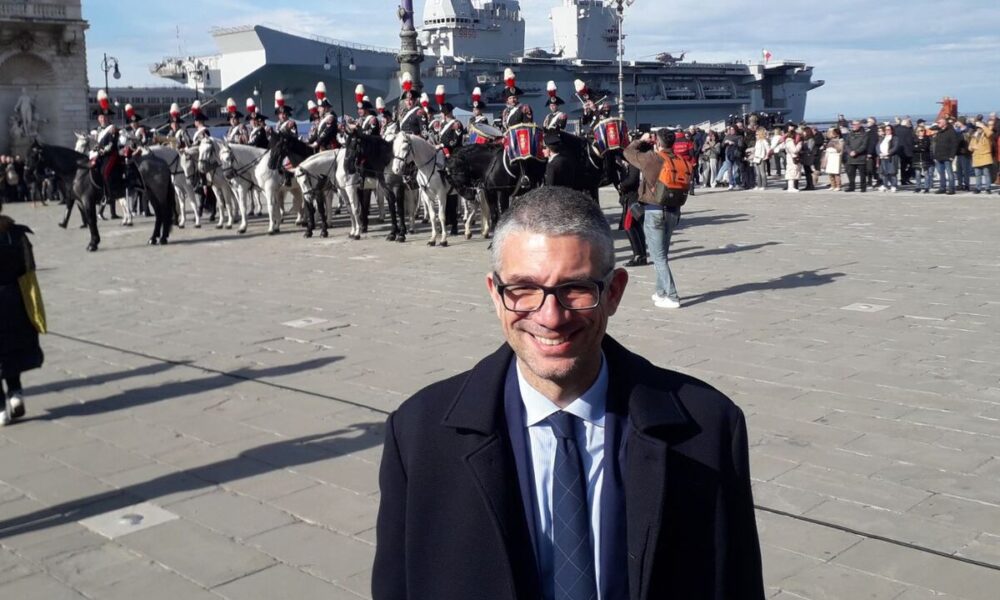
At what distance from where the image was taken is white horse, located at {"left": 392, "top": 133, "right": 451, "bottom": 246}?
1656 centimetres

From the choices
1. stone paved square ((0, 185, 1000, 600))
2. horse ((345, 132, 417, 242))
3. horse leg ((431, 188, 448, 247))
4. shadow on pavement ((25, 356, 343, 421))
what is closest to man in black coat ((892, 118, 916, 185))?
stone paved square ((0, 185, 1000, 600))

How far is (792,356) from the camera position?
8141 millimetres

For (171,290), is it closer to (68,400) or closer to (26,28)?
(68,400)

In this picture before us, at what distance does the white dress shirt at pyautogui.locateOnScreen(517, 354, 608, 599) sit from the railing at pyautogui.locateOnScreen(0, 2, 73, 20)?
40.4 m

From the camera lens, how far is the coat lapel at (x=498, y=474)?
1.95m

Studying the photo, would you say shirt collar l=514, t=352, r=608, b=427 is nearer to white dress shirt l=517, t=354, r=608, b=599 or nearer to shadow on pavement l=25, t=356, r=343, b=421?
white dress shirt l=517, t=354, r=608, b=599

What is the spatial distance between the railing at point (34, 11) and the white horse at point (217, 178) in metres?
20.1

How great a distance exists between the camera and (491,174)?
16312mm

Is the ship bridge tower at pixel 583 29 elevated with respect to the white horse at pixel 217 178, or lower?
elevated

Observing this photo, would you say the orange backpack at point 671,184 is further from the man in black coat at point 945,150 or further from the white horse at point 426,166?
the man in black coat at point 945,150

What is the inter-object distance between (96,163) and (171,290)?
19.8 ft

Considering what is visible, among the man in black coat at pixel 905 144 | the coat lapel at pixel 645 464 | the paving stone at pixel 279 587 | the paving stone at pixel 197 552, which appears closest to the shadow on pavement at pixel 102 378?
the paving stone at pixel 197 552

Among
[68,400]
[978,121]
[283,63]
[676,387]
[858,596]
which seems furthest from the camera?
[283,63]

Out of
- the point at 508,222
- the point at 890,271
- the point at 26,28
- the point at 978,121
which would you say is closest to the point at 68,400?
the point at 508,222
